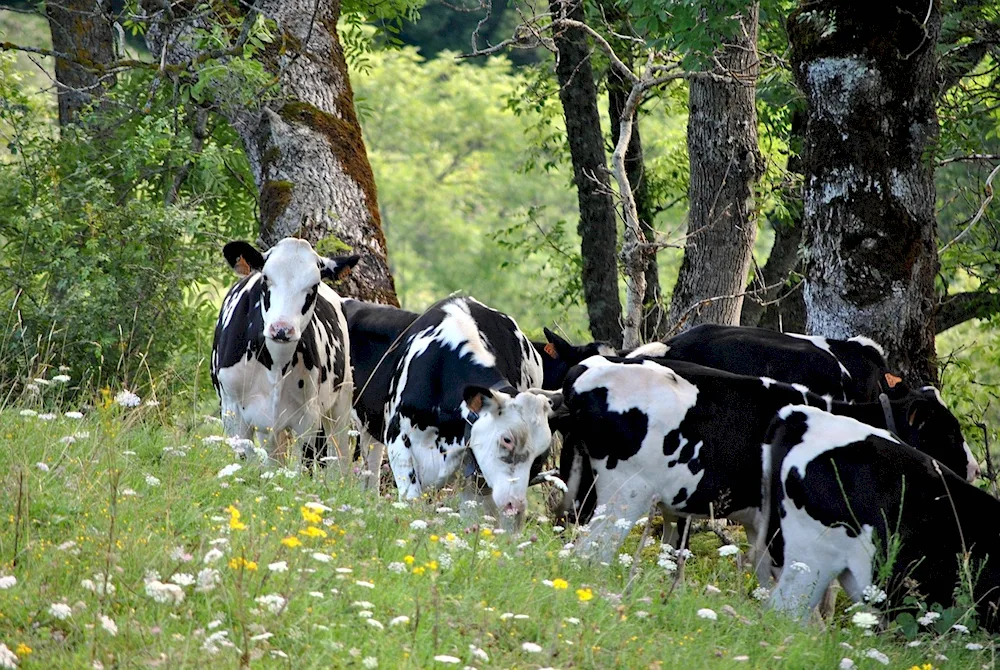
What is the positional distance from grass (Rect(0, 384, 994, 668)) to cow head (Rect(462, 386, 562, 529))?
42 centimetres

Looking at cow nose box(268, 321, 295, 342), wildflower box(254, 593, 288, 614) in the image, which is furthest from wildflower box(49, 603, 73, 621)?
cow nose box(268, 321, 295, 342)

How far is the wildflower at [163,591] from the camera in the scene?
4551 mm

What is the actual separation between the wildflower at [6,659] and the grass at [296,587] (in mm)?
168

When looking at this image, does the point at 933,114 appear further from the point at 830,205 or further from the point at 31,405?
the point at 31,405

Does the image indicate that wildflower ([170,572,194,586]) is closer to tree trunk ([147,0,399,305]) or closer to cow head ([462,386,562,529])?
cow head ([462,386,562,529])

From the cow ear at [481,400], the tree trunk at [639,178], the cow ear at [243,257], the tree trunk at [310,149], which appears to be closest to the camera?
the cow ear at [481,400]

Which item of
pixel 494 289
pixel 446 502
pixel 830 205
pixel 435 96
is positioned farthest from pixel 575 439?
pixel 435 96

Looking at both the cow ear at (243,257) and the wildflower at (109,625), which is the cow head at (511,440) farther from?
the wildflower at (109,625)

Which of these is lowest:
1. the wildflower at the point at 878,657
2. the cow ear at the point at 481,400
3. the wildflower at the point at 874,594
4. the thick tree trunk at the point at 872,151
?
the wildflower at the point at 878,657

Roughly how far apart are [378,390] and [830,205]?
372cm

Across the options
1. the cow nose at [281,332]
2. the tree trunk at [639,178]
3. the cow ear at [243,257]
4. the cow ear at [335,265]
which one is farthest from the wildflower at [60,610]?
the tree trunk at [639,178]

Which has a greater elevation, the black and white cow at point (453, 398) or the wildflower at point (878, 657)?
the black and white cow at point (453, 398)

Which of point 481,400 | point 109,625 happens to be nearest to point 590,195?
point 481,400

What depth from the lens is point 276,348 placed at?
368 inches
